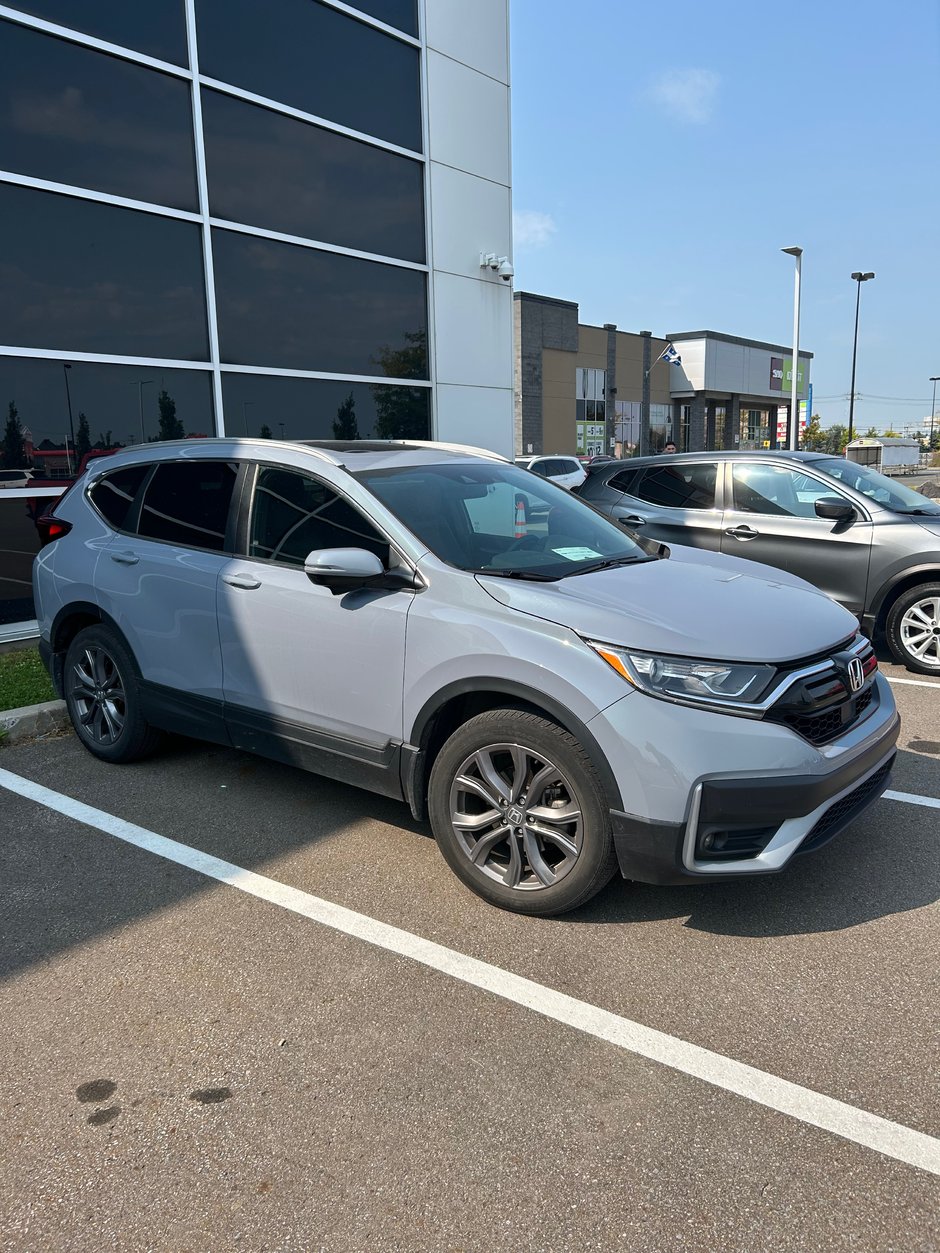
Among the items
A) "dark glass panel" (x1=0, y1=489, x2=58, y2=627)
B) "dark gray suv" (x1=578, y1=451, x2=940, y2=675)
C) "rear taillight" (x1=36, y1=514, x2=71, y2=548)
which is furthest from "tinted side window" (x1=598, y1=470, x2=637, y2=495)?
"dark glass panel" (x1=0, y1=489, x2=58, y2=627)

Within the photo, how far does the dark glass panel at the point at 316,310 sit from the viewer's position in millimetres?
9492

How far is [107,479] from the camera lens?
5.03m

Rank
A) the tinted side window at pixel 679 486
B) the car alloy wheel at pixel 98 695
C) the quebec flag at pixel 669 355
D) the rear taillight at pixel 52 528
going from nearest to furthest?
the car alloy wheel at pixel 98 695
the rear taillight at pixel 52 528
the tinted side window at pixel 679 486
the quebec flag at pixel 669 355

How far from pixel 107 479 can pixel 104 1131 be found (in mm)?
3615

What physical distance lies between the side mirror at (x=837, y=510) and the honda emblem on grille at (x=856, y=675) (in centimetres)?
376

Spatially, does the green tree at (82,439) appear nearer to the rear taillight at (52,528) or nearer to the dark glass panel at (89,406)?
the dark glass panel at (89,406)

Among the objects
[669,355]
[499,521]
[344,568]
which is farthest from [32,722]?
[669,355]

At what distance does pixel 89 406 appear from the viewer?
27.7 feet

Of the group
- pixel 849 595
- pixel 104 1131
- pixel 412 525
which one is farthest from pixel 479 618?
pixel 849 595

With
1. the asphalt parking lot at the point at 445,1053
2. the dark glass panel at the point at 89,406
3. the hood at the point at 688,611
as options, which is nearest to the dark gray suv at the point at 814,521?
the asphalt parking lot at the point at 445,1053

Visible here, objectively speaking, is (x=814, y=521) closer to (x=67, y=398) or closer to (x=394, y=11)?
(x=67, y=398)

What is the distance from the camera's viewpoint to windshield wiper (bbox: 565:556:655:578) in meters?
3.71

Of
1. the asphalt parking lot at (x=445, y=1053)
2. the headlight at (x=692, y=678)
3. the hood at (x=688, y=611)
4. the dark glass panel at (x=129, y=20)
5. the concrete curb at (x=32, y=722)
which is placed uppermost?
the dark glass panel at (x=129, y=20)

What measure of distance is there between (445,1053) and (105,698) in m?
3.17
